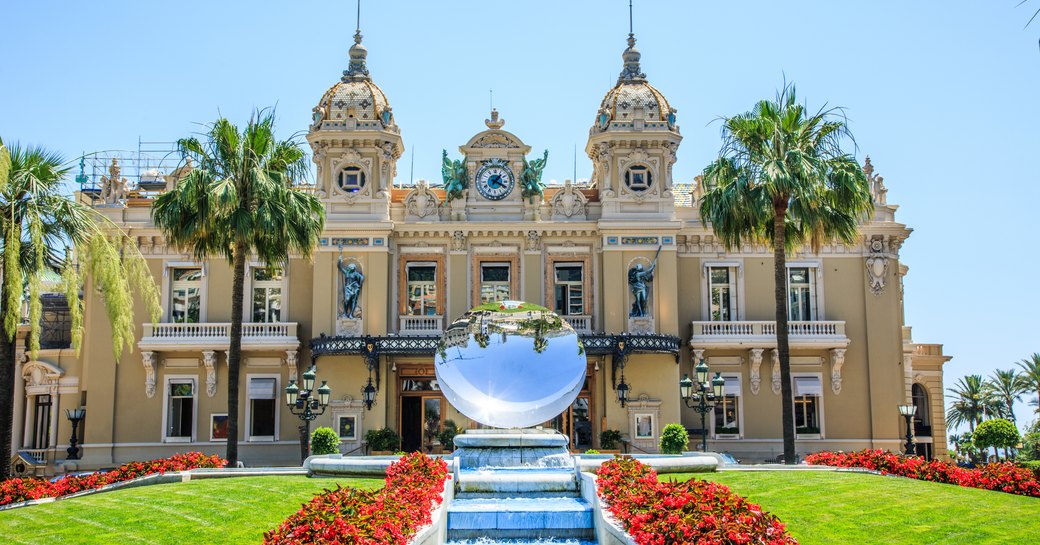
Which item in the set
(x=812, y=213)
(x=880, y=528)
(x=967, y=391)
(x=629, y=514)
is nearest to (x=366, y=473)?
(x=629, y=514)

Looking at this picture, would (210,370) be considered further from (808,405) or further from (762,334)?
(808,405)

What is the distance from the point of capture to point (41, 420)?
4112cm

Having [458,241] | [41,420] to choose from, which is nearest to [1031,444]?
[458,241]

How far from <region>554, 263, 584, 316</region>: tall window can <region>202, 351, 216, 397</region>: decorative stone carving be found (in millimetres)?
13096

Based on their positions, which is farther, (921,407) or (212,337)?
(921,407)

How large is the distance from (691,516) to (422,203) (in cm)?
2682

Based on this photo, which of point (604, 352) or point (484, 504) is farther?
point (604, 352)

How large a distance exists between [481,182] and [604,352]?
827 centimetres

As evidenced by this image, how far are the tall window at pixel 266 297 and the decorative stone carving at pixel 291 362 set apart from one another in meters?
1.85

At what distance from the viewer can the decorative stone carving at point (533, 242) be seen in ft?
132

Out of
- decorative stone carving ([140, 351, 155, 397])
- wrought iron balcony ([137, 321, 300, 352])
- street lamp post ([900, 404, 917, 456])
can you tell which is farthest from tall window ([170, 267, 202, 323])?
street lamp post ([900, 404, 917, 456])

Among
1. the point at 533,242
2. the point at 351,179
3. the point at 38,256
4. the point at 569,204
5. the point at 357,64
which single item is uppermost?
the point at 357,64

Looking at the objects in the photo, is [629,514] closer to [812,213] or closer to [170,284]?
[812,213]

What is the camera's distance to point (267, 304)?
1612 inches
